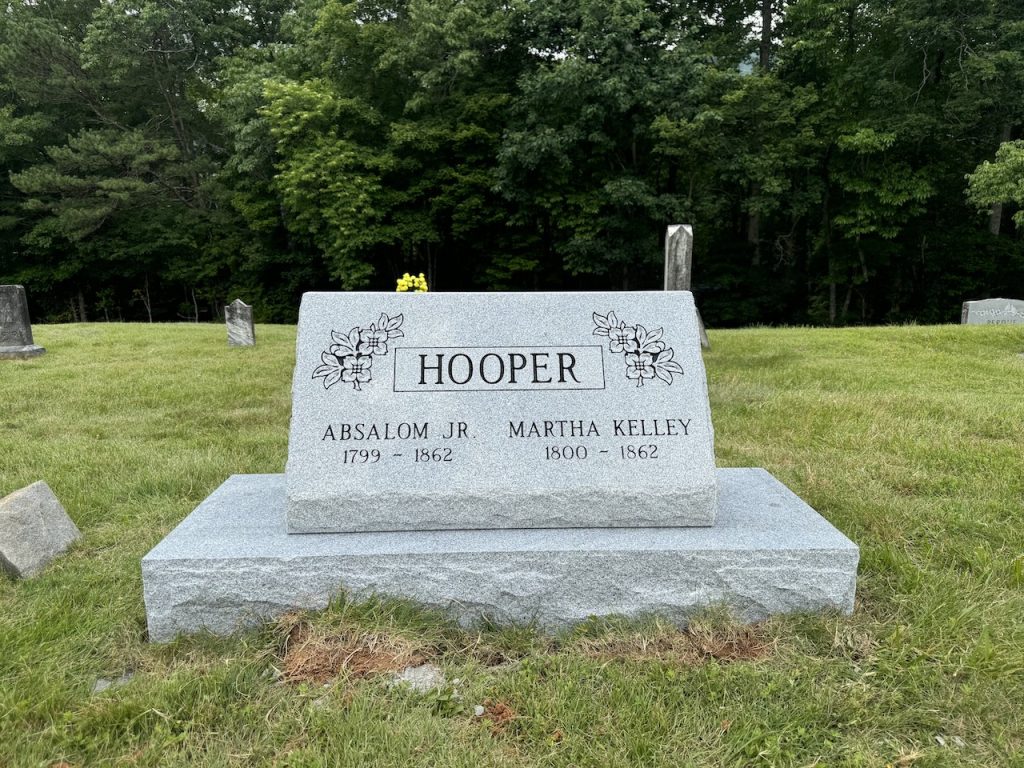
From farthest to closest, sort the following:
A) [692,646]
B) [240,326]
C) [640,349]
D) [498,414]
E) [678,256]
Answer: [240,326], [678,256], [640,349], [498,414], [692,646]

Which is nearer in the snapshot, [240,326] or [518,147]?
[240,326]

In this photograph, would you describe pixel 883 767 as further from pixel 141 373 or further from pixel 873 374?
pixel 141 373

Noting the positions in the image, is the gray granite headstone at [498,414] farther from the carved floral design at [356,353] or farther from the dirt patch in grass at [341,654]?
the dirt patch in grass at [341,654]

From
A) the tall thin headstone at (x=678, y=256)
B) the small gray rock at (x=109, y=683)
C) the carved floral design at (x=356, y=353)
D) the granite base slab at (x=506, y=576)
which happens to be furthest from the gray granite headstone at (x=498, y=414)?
the tall thin headstone at (x=678, y=256)

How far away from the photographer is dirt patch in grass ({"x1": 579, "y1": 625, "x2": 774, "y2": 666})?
2.44 m

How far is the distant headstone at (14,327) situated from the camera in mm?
10102

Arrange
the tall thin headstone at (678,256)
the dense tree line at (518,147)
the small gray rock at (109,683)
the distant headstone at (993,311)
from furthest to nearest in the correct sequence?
the dense tree line at (518,147) < the distant headstone at (993,311) < the tall thin headstone at (678,256) < the small gray rock at (109,683)

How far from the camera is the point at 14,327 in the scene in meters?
10.2

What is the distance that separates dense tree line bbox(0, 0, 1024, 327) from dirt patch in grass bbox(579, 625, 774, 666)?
55.2 ft

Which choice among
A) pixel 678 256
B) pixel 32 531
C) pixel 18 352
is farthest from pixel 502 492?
pixel 18 352

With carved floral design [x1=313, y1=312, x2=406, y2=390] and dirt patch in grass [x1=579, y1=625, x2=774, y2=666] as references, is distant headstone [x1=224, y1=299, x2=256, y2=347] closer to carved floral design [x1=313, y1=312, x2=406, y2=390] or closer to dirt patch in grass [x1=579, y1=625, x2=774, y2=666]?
carved floral design [x1=313, y1=312, x2=406, y2=390]

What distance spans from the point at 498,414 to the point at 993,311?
1553cm

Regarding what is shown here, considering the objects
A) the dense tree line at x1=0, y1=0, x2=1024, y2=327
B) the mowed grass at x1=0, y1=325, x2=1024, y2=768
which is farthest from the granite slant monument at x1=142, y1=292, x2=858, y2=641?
the dense tree line at x1=0, y1=0, x2=1024, y2=327

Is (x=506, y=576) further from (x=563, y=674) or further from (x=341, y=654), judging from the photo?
(x=341, y=654)
